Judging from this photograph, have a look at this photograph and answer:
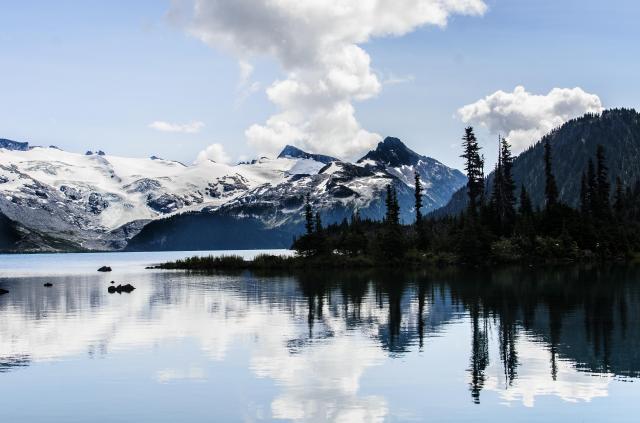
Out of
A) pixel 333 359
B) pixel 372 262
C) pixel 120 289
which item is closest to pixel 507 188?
pixel 372 262

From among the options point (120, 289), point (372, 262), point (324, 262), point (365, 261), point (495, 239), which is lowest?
point (120, 289)

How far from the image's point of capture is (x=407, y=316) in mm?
63594

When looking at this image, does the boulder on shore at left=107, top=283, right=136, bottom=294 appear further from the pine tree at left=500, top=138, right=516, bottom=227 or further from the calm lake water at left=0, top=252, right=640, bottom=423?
the pine tree at left=500, top=138, right=516, bottom=227

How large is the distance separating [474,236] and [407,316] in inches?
3505

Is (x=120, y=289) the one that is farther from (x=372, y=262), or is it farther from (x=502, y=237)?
(x=502, y=237)

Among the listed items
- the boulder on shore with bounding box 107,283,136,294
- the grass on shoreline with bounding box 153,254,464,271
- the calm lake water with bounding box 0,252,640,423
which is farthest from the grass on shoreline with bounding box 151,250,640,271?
the calm lake water with bounding box 0,252,640,423

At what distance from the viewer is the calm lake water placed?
101 ft

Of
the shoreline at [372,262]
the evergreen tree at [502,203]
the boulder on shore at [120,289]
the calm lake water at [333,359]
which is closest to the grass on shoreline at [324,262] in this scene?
the shoreline at [372,262]

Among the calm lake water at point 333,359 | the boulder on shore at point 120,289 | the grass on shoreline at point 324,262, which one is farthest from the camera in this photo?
the grass on shoreline at point 324,262

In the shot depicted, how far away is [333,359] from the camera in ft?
137

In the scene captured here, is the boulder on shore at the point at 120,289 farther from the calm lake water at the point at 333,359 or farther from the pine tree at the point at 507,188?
the pine tree at the point at 507,188

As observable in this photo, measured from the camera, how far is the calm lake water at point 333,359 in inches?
1208

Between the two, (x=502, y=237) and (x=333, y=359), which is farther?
(x=502, y=237)

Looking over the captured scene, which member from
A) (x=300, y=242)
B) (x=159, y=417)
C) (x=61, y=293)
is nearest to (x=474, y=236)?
(x=300, y=242)
